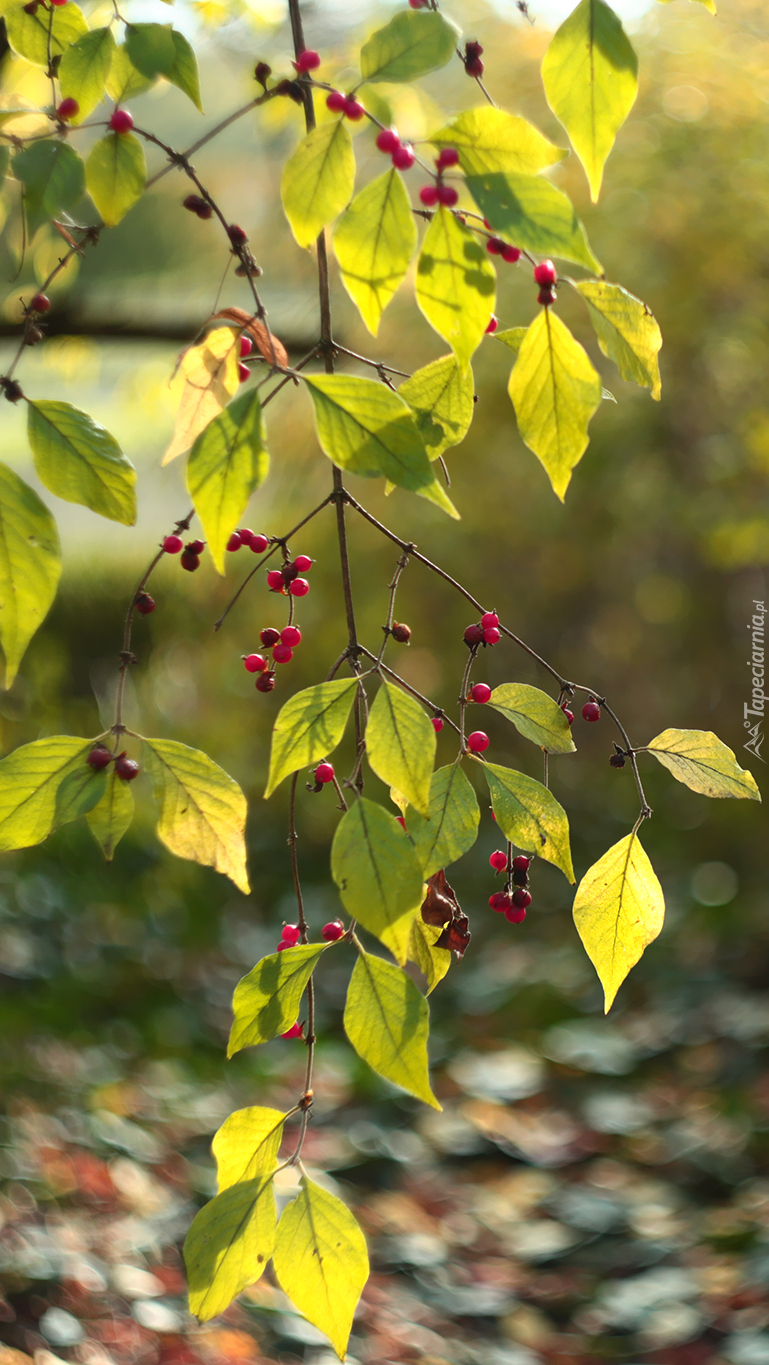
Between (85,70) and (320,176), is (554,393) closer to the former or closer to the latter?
(320,176)

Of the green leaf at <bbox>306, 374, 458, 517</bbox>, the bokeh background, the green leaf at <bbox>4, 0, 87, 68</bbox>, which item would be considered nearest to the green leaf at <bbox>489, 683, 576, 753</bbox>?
the green leaf at <bbox>306, 374, 458, 517</bbox>

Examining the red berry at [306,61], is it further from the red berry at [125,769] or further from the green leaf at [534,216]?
the red berry at [125,769]

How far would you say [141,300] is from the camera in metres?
3.19

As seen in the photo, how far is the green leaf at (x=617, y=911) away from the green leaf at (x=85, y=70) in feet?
1.25

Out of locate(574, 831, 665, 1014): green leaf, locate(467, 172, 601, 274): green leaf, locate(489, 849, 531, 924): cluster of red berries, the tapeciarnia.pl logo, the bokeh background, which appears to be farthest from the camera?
the tapeciarnia.pl logo

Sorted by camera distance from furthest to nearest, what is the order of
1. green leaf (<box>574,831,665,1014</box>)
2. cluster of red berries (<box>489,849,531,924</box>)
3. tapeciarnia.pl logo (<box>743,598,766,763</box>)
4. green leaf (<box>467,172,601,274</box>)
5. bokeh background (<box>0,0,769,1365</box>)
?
tapeciarnia.pl logo (<box>743,598,766,763</box>), bokeh background (<box>0,0,769,1365</box>), cluster of red berries (<box>489,849,531,924</box>), green leaf (<box>574,831,665,1014</box>), green leaf (<box>467,172,601,274</box>)

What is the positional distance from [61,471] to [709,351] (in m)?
3.54

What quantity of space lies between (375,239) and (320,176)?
0.04 metres

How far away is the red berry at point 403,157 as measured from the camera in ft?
1.25

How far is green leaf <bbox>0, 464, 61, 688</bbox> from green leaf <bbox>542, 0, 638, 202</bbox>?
243 mm

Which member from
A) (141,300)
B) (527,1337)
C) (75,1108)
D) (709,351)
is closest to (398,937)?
(527,1337)

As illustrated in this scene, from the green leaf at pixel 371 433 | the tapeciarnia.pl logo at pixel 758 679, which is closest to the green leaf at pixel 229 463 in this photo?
the green leaf at pixel 371 433

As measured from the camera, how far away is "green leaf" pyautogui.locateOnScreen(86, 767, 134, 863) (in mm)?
401

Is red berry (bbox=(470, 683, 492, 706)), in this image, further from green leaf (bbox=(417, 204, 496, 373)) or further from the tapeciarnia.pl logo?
the tapeciarnia.pl logo
